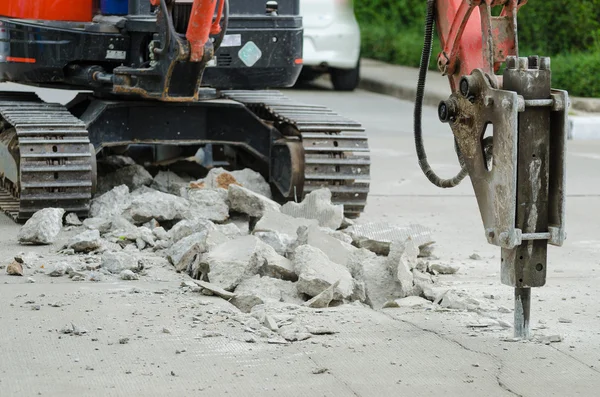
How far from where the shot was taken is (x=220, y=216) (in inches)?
324

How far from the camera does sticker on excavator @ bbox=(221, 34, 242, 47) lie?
9008mm

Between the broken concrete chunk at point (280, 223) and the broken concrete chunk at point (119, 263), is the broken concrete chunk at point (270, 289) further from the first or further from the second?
the broken concrete chunk at point (280, 223)

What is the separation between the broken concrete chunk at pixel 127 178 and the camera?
9.29m

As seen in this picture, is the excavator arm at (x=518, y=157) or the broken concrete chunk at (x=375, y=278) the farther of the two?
the broken concrete chunk at (x=375, y=278)

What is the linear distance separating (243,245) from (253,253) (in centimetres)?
20

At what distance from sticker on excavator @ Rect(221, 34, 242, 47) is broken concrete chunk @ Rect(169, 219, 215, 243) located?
1.92 meters

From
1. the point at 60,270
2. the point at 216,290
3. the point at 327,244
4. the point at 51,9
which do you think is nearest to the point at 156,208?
the point at 60,270

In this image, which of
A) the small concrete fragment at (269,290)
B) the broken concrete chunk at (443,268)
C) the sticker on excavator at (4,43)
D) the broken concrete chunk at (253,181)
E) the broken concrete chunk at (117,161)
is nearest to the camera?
the small concrete fragment at (269,290)

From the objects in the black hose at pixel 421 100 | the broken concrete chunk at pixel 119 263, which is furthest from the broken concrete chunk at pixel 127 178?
the black hose at pixel 421 100

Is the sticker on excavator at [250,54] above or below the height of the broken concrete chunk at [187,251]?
above

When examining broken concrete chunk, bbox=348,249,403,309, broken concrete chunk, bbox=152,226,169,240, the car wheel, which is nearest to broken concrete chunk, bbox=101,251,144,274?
broken concrete chunk, bbox=152,226,169,240

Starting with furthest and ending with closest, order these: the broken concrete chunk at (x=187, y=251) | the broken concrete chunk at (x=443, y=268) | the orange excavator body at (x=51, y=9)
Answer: the orange excavator body at (x=51, y=9), the broken concrete chunk at (x=443, y=268), the broken concrete chunk at (x=187, y=251)

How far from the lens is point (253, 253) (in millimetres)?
6586

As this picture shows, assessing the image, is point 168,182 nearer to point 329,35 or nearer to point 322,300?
point 322,300
